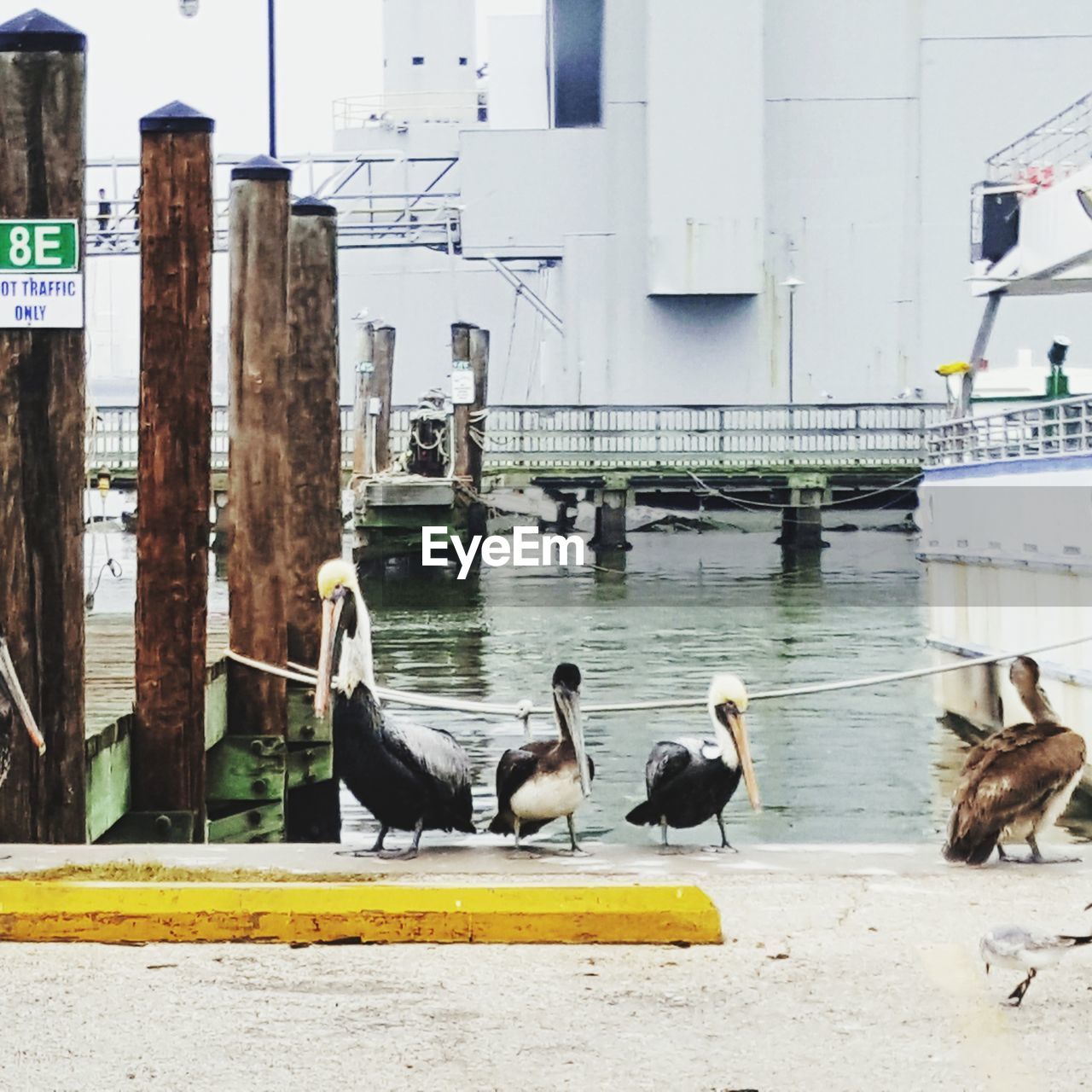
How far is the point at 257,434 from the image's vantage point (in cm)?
1223

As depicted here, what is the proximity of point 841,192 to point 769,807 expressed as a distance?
35.3 m

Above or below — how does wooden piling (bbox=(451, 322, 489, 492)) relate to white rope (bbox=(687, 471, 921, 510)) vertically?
above

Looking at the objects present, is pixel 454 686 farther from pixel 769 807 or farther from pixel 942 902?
pixel 942 902

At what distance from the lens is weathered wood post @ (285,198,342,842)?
41.3ft

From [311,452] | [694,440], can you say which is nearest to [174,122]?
[311,452]

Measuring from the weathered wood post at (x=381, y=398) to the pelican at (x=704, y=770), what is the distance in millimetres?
28882

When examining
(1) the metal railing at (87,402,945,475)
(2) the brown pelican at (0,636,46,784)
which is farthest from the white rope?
(2) the brown pelican at (0,636,46,784)

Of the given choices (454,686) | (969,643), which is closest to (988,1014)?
(969,643)

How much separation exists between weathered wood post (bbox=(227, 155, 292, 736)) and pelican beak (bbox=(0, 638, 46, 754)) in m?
4.04

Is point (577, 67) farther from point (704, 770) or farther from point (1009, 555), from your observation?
point (704, 770)

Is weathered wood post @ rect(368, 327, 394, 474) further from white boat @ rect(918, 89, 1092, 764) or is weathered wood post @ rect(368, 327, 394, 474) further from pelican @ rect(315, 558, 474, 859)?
pelican @ rect(315, 558, 474, 859)

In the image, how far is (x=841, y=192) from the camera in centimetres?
4781

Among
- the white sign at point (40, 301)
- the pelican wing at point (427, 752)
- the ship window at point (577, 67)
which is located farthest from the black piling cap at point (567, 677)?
the ship window at point (577, 67)

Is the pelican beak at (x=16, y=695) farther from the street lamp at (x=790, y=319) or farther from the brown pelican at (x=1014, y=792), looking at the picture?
the street lamp at (x=790, y=319)
